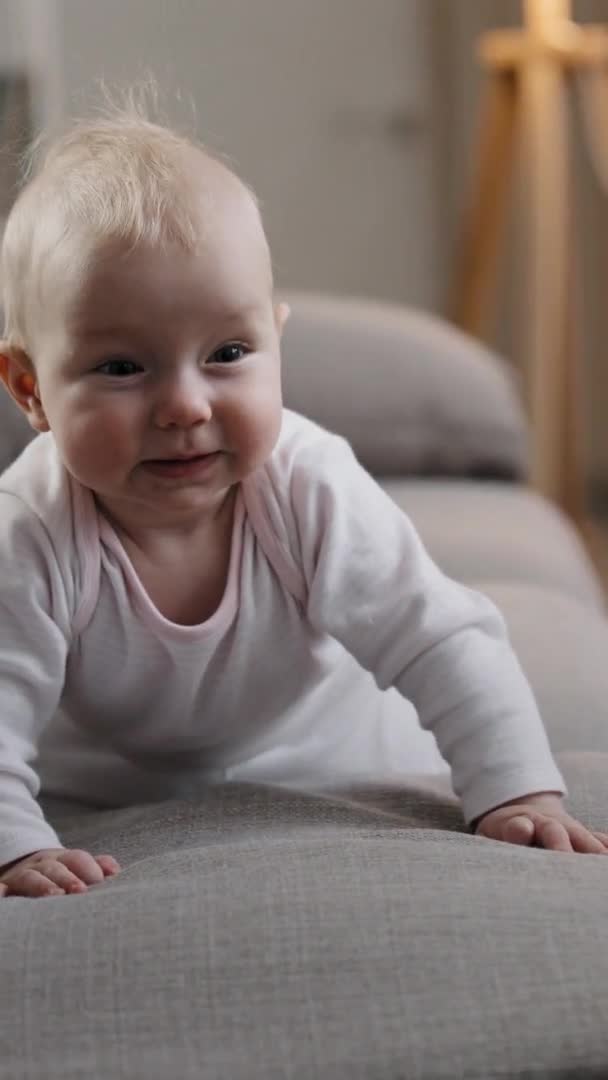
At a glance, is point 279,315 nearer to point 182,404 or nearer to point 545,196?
point 182,404

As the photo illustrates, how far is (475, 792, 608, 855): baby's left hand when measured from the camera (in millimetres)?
911

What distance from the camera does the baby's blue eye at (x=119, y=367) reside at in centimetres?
93

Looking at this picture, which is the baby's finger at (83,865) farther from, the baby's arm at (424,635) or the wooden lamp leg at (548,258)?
the wooden lamp leg at (548,258)

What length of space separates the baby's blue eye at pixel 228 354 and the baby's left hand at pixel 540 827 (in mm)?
311

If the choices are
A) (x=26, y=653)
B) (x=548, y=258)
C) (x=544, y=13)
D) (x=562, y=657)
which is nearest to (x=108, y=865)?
(x=26, y=653)

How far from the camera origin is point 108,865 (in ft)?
2.95

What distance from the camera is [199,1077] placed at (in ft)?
2.21

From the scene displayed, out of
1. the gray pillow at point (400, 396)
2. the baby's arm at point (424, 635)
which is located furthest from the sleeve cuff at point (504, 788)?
the gray pillow at point (400, 396)

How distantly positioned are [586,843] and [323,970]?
0.82ft

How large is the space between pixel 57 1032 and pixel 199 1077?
0.23 ft

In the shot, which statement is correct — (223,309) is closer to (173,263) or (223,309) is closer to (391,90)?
(173,263)

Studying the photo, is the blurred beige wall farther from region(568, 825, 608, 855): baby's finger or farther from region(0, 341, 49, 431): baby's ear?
region(568, 825, 608, 855): baby's finger

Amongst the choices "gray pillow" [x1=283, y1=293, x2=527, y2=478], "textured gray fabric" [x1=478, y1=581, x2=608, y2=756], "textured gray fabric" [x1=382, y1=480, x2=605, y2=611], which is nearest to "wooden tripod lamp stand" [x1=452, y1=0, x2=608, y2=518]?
"gray pillow" [x1=283, y1=293, x2=527, y2=478]

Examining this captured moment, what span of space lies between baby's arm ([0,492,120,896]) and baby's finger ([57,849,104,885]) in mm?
29
